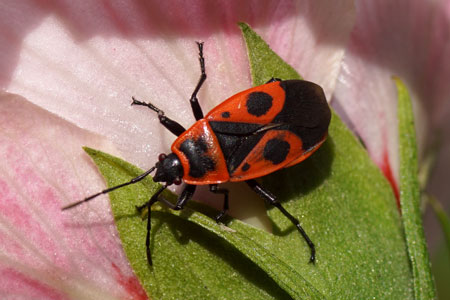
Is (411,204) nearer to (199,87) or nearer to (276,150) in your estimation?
(276,150)

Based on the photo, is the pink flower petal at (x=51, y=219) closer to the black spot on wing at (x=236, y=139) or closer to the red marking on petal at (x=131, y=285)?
the red marking on petal at (x=131, y=285)

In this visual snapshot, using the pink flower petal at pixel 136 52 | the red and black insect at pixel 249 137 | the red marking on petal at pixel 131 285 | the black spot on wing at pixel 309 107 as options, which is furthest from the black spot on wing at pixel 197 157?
the red marking on petal at pixel 131 285

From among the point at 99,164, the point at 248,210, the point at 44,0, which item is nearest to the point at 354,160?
the point at 248,210

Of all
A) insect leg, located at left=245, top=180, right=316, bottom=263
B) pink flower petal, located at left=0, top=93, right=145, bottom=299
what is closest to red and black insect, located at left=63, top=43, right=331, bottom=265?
insect leg, located at left=245, top=180, right=316, bottom=263

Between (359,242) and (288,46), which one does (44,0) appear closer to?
(288,46)

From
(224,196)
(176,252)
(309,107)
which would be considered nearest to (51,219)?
(176,252)
